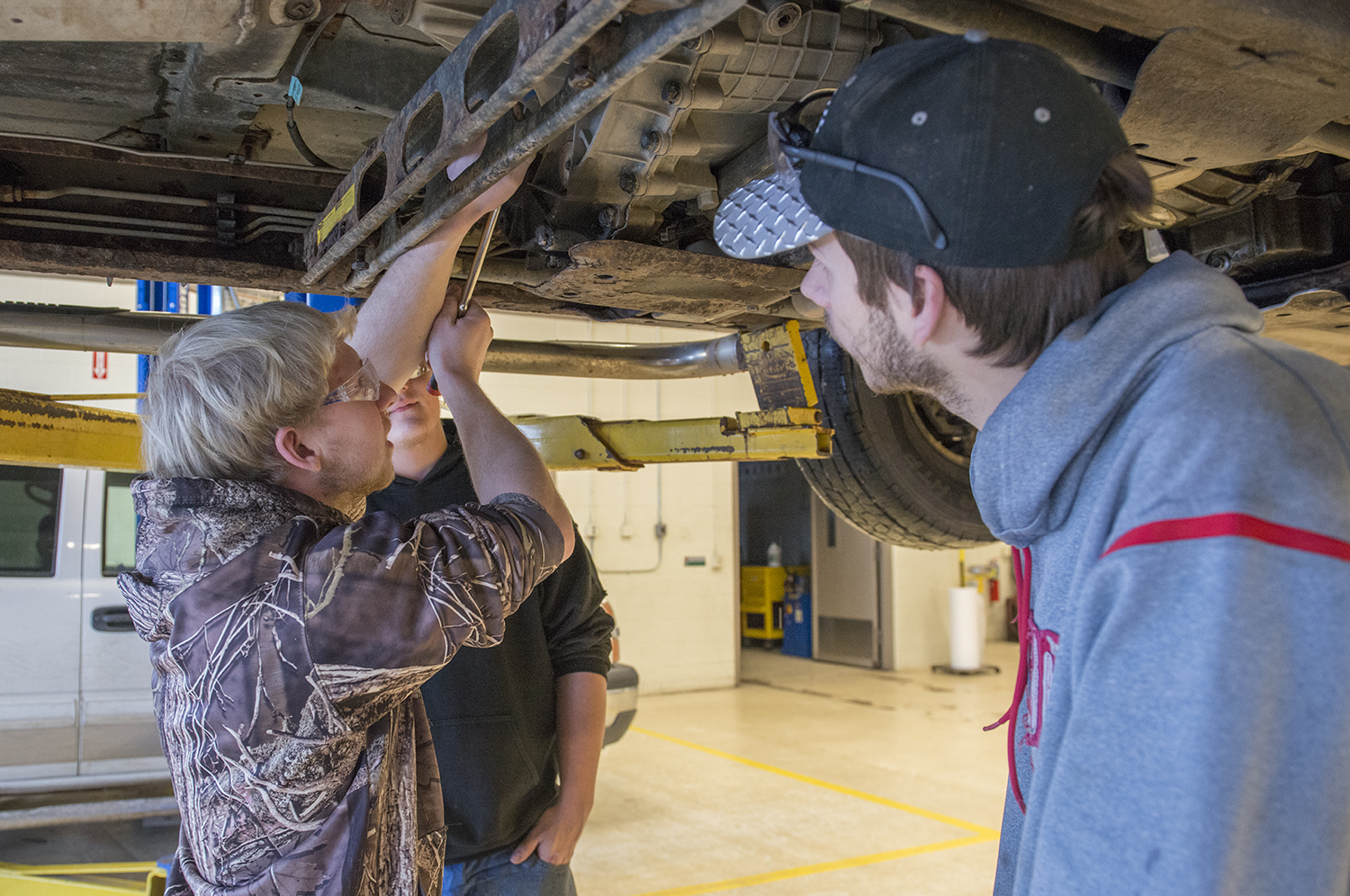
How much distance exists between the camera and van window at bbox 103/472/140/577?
4.14 m

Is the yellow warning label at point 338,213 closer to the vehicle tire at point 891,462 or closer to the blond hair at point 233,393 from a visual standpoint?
the blond hair at point 233,393

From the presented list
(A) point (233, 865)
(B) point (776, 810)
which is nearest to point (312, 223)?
(A) point (233, 865)

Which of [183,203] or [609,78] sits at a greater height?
[183,203]

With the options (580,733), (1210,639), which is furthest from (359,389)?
(1210,639)

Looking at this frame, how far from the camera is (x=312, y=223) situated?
2035 millimetres

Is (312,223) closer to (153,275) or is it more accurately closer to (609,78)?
(153,275)

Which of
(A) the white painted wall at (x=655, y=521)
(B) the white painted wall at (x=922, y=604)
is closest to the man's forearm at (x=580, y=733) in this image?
(A) the white painted wall at (x=655, y=521)

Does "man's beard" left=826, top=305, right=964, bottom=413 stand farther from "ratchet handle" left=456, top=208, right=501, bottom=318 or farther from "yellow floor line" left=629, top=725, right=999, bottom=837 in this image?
"yellow floor line" left=629, top=725, right=999, bottom=837

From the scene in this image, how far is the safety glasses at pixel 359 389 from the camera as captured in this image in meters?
1.32

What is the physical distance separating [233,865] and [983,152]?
1.15 m

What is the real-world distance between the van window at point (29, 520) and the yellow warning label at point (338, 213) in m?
2.95

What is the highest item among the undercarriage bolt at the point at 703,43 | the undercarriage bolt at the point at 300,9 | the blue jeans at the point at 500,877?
the undercarriage bolt at the point at 300,9

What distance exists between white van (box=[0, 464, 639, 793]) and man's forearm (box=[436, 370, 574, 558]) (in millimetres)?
3158

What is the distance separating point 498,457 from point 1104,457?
88cm
